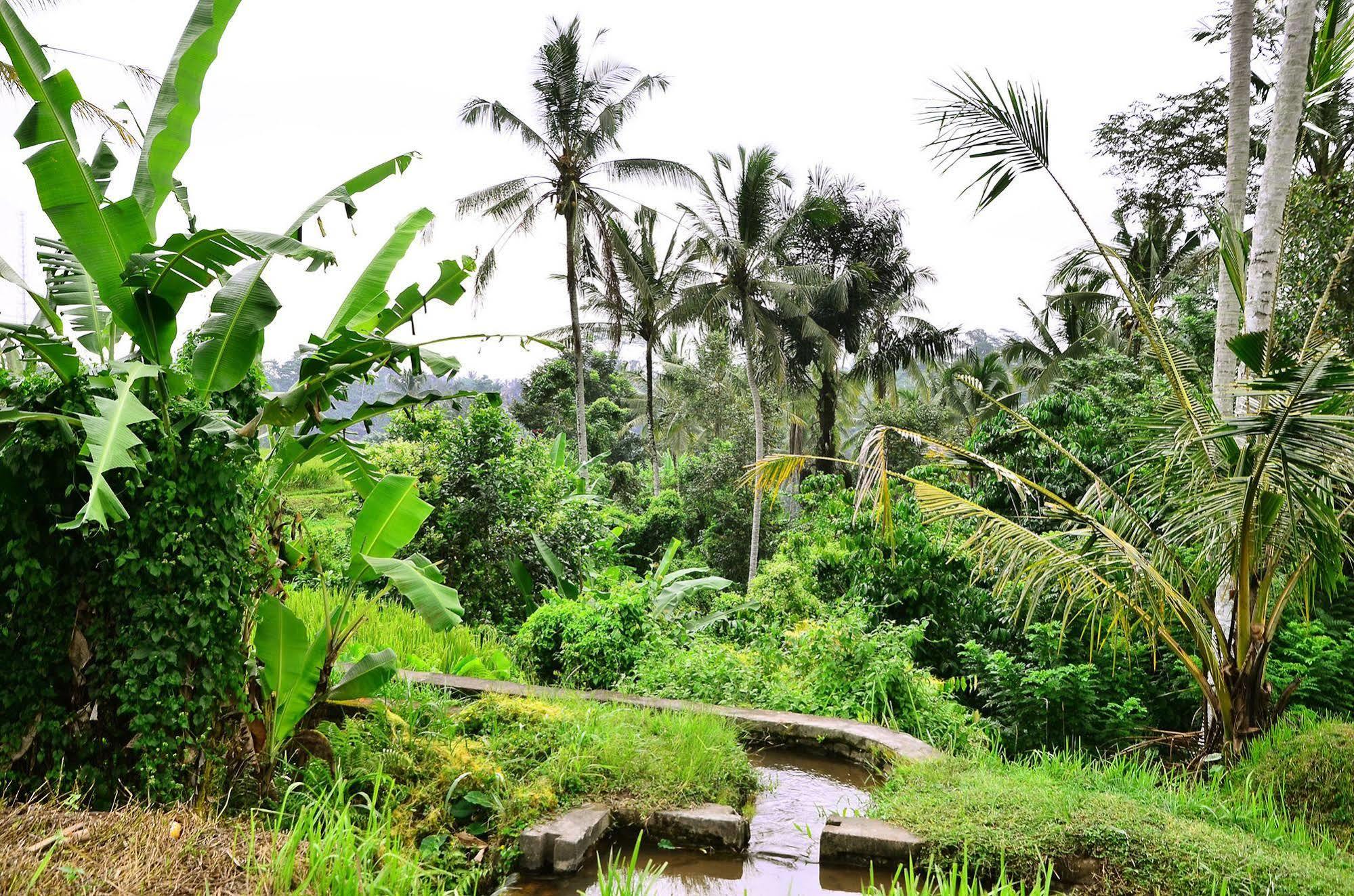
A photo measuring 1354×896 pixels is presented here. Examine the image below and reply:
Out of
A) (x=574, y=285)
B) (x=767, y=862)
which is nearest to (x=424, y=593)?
(x=767, y=862)

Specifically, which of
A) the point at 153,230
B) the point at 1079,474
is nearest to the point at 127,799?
the point at 153,230

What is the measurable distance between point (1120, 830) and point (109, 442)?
13.7 feet

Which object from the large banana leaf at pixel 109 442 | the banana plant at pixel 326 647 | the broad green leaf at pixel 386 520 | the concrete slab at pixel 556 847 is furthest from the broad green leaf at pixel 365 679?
the large banana leaf at pixel 109 442

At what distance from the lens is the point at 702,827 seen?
156 inches

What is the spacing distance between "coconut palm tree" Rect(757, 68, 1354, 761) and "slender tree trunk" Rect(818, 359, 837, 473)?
57.8 feet

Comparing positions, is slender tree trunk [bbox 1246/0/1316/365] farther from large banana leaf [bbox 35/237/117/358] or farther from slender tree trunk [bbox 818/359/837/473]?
slender tree trunk [bbox 818/359/837/473]

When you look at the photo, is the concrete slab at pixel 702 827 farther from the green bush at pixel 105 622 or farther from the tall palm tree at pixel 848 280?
the tall palm tree at pixel 848 280

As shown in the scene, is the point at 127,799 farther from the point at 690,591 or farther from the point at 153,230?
the point at 690,591

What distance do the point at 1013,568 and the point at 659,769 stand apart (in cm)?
275

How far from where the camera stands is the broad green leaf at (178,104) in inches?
160

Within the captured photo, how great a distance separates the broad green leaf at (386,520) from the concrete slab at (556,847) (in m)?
1.51

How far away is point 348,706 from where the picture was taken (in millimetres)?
4383

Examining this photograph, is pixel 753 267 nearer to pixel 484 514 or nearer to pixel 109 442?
pixel 484 514

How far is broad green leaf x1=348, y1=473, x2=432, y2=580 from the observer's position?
4.27 metres
